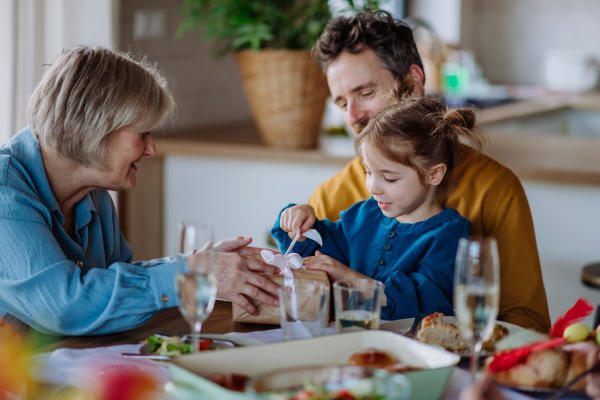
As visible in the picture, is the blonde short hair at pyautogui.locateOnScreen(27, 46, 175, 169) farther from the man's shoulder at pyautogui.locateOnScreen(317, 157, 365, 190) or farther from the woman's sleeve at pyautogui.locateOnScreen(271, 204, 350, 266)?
the man's shoulder at pyautogui.locateOnScreen(317, 157, 365, 190)

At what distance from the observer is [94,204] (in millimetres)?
1606

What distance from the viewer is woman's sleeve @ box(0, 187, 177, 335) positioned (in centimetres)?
118

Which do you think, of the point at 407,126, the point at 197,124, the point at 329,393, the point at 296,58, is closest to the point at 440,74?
the point at 197,124

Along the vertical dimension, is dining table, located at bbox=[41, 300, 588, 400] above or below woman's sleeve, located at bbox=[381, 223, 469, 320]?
below

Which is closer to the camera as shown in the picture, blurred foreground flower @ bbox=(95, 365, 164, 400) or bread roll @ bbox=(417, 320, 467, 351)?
blurred foreground flower @ bbox=(95, 365, 164, 400)

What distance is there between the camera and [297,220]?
1.58 meters

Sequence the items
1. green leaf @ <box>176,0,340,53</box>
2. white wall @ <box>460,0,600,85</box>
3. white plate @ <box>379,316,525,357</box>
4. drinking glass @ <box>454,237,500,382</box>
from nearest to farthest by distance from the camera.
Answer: drinking glass @ <box>454,237,500,382</box>, white plate @ <box>379,316,525,357</box>, green leaf @ <box>176,0,340,53</box>, white wall @ <box>460,0,600,85</box>

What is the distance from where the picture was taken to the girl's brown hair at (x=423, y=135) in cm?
151

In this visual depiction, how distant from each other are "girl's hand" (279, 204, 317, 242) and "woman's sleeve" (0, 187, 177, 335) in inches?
16.1

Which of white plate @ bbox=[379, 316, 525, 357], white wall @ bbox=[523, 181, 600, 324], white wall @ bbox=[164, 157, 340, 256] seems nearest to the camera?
white plate @ bbox=[379, 316, 525, 357]

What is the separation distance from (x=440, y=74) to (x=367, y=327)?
4034 mm

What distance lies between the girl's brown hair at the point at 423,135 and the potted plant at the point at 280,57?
1.14 meters

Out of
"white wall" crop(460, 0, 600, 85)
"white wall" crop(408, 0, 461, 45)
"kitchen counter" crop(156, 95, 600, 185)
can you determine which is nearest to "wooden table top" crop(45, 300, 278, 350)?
"kitchen counter" crop(156, 95, 600, 185)

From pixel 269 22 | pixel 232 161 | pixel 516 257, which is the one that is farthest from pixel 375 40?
pixel 232 161
